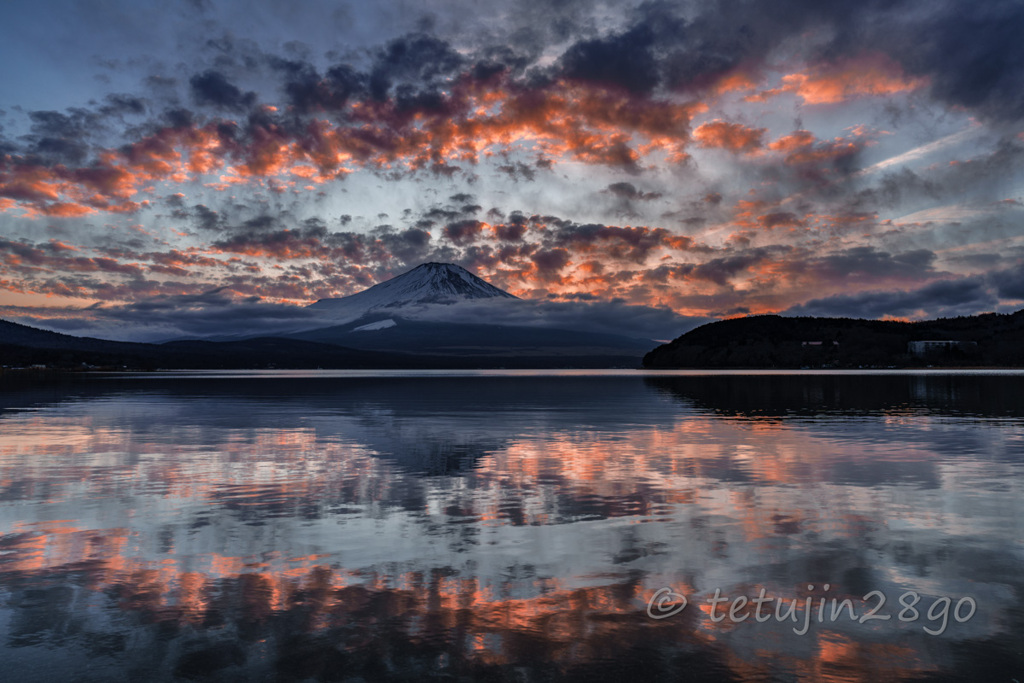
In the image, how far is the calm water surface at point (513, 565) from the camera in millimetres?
9102

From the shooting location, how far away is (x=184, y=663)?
8930 millimetres

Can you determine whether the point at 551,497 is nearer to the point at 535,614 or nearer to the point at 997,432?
the point at 535,614

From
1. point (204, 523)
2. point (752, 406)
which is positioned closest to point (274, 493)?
point (204, 523)

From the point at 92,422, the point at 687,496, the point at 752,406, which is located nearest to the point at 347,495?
the point at 687,496

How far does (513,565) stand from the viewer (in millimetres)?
13273

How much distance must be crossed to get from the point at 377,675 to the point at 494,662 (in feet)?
4.63

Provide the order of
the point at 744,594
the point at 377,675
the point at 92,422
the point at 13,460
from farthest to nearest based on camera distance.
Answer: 1. the point at 92,422
2. the point at 13,460
3. the point at 744,594
4. the point at 377,675

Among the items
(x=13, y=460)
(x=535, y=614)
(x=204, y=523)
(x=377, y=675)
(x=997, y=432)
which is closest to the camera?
(x=377, y=675)

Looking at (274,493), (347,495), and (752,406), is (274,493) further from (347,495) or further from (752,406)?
(752,406)

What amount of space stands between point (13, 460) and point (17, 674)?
77.1ft

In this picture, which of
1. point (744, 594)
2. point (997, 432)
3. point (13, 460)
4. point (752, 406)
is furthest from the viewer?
point (752, 406)

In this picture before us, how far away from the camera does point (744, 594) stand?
11531 millimetres

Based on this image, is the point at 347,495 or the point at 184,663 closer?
the point at 184,663

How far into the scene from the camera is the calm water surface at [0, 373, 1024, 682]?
910 cm
